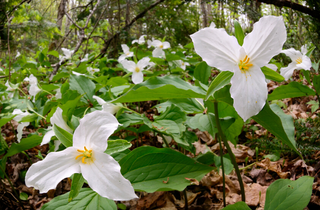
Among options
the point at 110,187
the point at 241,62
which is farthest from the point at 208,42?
the point at 110,187

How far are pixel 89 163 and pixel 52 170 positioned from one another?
107mm

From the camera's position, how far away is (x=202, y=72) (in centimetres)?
112

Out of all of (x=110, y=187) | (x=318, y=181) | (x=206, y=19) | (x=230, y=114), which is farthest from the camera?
(x=206, y=19)

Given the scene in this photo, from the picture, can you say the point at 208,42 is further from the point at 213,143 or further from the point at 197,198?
the point at 213,143

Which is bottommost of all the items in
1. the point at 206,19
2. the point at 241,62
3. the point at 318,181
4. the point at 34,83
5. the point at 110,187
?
the point at 318,181

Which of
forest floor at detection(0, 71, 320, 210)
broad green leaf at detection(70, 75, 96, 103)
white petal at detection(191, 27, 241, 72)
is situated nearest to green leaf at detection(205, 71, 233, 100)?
white petal at detection(191, 27, 241, 72)

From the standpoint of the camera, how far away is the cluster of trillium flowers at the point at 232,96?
594mm

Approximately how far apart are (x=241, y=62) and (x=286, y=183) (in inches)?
18.6

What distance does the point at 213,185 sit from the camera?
4.32 feet

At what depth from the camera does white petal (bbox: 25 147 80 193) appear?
0.60m

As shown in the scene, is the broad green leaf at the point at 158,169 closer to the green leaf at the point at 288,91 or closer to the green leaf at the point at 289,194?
the green leaf at the point at 289,194

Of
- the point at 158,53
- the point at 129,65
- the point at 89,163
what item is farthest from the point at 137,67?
the point at 89,163

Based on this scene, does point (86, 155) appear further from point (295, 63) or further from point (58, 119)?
point (295, 63)

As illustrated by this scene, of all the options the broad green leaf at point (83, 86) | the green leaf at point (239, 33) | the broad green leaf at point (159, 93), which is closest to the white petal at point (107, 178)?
the broad green leaf at point (159, 93)
